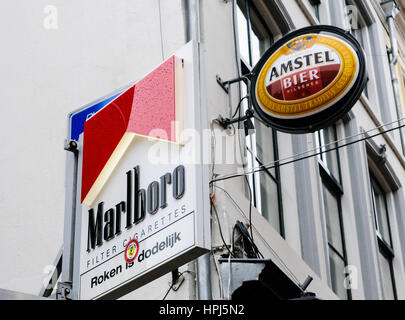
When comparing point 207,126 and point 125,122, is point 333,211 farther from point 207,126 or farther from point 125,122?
A: point 125,122

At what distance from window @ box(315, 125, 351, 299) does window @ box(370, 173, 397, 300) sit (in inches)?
62.6

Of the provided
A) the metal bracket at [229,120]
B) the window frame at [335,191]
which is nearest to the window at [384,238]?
the window frame at [335,191]

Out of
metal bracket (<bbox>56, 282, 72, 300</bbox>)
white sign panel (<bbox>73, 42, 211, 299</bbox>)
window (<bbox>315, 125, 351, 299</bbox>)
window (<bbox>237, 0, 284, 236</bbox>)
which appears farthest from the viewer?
window (<bbox>315, 125, 351, 299</bbox>)

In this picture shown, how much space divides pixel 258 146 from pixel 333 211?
303 cm

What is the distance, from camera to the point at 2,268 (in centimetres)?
831

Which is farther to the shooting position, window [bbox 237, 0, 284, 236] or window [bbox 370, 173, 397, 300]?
window [bbox 370, 173, 397, 300]

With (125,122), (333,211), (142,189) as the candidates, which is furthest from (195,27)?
(333,211)

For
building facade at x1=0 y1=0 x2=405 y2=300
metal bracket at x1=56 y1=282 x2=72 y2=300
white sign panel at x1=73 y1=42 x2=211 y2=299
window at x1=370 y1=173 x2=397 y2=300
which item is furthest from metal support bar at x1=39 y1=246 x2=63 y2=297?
window at x1=370 y1=173 x2=397 y2=300

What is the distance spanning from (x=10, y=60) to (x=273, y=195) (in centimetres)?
384

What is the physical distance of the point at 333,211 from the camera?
13.4 meters

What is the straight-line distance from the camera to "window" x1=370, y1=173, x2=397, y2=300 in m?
15.3

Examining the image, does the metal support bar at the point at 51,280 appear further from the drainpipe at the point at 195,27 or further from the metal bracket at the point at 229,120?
the metal bracket at the point at 229,120

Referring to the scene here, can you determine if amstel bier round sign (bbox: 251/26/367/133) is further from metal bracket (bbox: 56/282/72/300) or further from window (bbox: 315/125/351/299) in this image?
metal bracket (bbox: 56/282/72/300)
